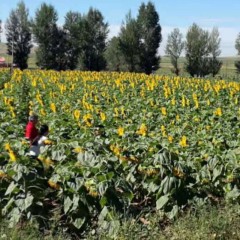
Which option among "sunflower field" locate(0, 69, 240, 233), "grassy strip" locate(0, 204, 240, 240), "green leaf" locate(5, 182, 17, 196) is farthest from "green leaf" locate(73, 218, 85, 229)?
"green leaf" locate(5, 182, 17, 196)

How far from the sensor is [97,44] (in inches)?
1822

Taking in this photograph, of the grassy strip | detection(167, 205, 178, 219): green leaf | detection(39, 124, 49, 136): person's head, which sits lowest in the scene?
the grassy strip

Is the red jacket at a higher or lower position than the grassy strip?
higher

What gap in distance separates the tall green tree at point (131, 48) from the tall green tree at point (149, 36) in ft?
1.55

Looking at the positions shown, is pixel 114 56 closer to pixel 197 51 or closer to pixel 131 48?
pixel 131 48

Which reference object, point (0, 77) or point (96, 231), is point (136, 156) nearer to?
point (96, 231)

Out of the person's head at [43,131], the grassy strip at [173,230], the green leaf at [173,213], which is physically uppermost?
the person's head at [43,131]

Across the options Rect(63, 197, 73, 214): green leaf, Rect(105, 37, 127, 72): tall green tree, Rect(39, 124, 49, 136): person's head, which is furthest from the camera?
Rect(105, 37, 127, 72): tall green tree

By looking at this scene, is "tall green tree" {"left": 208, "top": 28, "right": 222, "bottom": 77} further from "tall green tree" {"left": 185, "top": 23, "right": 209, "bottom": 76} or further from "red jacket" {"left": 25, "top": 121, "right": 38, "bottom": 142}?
"red jacket" {"left": 25, "top": 121, "right": 38, "bottom": 142}

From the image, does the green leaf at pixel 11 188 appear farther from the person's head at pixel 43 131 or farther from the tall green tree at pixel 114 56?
the tall green tree at pixel 114 56

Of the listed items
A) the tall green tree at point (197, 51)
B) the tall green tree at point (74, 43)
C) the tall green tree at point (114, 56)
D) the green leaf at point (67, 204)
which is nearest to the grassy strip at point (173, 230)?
the green leaf at point (67, 204)

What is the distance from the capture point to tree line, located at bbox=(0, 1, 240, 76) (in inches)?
1800

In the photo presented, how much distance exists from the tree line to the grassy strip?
39.9 meters

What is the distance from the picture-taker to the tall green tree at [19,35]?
4759 centimetres
